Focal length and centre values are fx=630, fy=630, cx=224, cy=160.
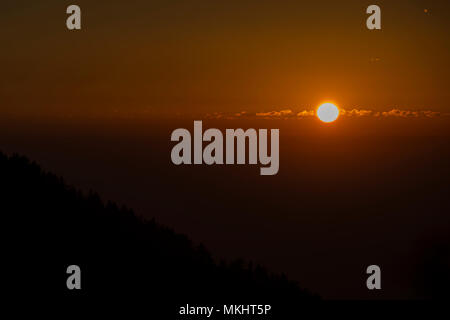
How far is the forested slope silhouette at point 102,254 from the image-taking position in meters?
13.7

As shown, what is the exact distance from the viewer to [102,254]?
15.6 meters

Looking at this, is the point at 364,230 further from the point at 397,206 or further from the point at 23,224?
the point at 23,224

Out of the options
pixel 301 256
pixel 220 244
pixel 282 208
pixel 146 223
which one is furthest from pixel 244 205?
pixel 146 223

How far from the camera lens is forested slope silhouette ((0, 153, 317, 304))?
45.0 feet

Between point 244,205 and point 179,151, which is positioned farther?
point 244,205

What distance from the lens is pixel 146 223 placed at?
63.3 feet

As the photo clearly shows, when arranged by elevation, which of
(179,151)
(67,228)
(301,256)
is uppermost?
(179,151)

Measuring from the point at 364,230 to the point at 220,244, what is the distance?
47438 millimetres

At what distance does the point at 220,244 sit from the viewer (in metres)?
116
